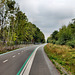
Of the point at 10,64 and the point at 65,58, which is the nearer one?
the point at 10,64

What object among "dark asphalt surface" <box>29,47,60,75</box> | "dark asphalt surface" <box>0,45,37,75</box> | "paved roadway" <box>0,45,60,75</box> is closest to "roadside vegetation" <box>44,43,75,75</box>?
"dark asphalt surface" <box>29,47,60,75</box>

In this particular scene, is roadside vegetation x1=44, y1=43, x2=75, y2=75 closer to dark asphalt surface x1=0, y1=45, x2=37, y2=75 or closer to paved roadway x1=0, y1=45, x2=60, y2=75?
paved roadway x1=0, y1=45, x2=60, y2=75

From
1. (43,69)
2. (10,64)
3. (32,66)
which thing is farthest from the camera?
(10,64)

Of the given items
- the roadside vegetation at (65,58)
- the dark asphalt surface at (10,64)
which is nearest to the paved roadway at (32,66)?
the dark asphalt surface at (10,64)

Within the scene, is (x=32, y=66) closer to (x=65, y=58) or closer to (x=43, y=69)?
(x=43, y=69)

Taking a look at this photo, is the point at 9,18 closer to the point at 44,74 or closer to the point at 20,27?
the point at 20,27

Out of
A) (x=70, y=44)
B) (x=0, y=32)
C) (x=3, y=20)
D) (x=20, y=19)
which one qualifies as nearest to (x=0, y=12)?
(x=3, y=20)

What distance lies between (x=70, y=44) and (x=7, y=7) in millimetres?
22041

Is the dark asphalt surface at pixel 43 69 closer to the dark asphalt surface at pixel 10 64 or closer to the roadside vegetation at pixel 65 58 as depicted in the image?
the roadside vegetation at pixel 65 58

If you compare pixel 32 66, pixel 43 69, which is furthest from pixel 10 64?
pixel 43 69

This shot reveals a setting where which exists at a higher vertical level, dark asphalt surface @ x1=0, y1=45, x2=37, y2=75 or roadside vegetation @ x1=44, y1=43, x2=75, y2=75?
dark asphalt surface @ x1=0, y1=45, x2=37, y2=75

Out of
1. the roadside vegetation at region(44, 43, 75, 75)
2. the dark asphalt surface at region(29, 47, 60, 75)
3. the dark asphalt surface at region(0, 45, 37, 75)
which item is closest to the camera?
the dark asphalt surface at region(29, 47, 60, 75)

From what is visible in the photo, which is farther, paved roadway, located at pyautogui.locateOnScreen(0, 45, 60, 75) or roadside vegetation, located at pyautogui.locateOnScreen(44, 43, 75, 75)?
roadside vegetation, located at pyautogui.locateOnScreen(44, 43, 75, 75)

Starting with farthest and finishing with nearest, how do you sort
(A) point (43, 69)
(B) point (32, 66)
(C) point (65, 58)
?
(C) point (65, 58), (B) point (32, 66), (A) point (43, 69)
